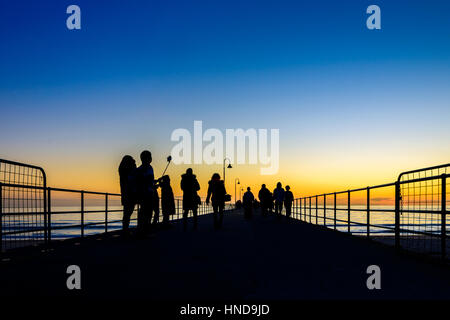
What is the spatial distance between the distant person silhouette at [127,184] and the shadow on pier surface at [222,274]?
77.2 inches

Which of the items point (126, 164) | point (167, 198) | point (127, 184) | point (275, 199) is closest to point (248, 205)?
point (275, 199)

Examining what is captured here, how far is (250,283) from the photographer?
510 centimetres

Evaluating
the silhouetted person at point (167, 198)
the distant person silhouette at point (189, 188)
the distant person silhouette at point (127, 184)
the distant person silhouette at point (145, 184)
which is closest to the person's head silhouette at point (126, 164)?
the distant person silhouette at point (127, 184)

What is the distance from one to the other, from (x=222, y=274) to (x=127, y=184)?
552cm

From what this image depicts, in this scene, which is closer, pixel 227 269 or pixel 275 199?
pixel 227 269

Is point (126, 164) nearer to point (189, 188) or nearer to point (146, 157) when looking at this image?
point (146, 157)

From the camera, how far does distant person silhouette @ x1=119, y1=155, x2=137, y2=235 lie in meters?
10.6

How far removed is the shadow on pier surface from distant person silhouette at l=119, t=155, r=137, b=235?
196 centimetres

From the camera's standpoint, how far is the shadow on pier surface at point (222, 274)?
454cm

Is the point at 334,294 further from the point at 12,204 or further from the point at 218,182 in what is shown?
the point at 218,182

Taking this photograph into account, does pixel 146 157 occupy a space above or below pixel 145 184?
above

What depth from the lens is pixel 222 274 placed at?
5672 mm

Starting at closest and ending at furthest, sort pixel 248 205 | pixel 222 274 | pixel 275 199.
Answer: pixel 222 274 < pixel 275 199 < pixel 248 205

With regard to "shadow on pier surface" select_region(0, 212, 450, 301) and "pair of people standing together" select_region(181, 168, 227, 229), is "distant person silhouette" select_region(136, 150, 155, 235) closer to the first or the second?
"shadow on pier surface" select_region(0, 212, 450, 301)
